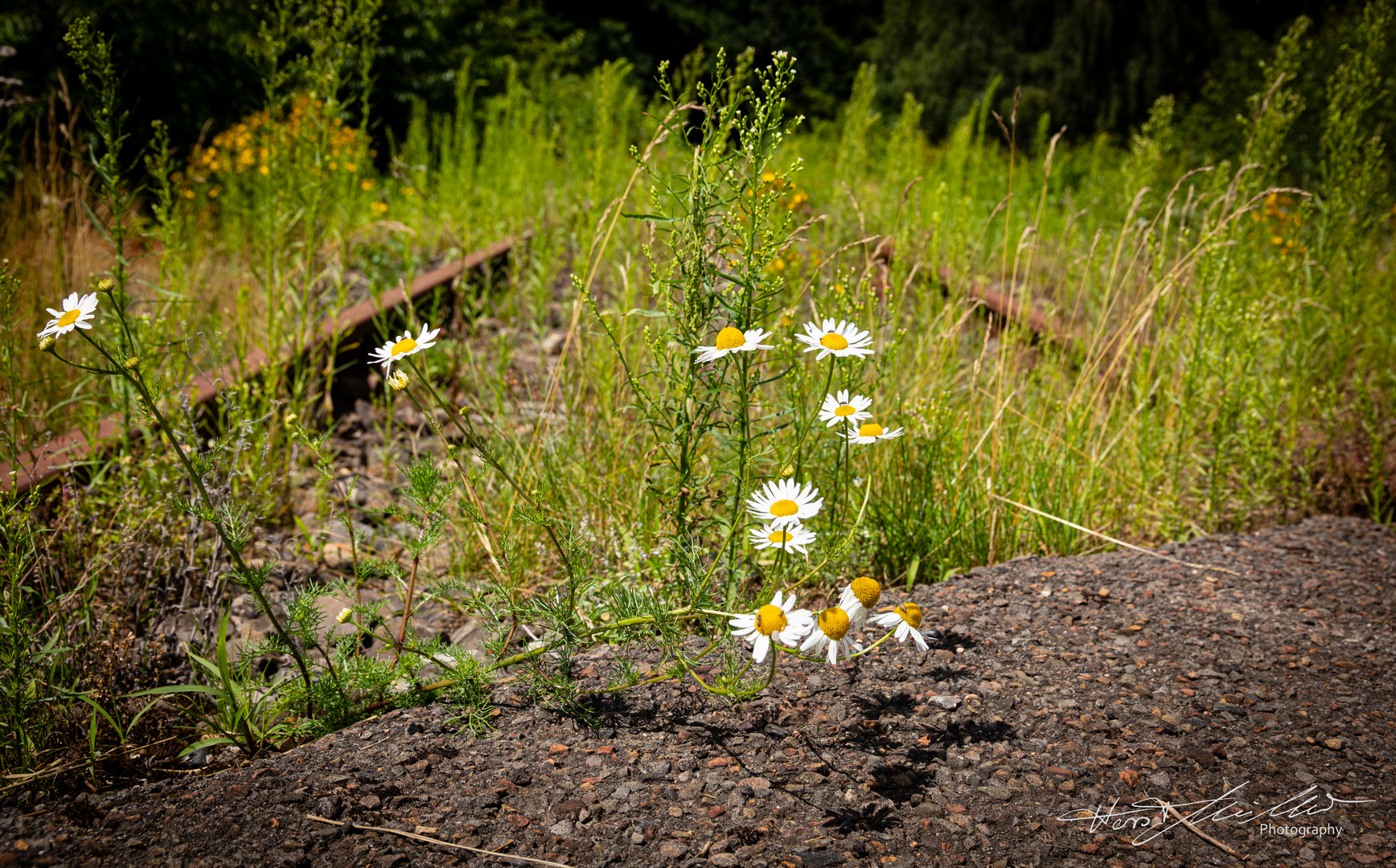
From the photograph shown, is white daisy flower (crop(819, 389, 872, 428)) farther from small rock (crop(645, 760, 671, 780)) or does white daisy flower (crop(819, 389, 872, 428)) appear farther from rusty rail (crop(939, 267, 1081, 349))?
rusty rail (crop(939, 267, 1081, 349))

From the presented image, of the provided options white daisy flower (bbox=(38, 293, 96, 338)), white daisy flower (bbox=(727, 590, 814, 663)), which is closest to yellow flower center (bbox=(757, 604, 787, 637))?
white daisy flower (bbox=(727, 590, 814, 663))

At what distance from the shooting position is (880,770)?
4.22ft

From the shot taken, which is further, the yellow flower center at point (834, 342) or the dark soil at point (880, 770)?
the yellow flower center at point (834, 342)

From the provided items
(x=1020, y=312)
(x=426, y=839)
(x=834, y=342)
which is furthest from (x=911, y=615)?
(x=1020, y=312)

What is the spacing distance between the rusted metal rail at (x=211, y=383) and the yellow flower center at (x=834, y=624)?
3.86ft

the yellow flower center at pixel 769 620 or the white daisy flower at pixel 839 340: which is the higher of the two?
the white daisy flower at pixel 839 340

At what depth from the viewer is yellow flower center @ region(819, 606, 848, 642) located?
120cm

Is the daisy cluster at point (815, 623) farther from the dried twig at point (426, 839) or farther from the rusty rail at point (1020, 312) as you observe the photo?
the rusty rail at point (1020, 312)

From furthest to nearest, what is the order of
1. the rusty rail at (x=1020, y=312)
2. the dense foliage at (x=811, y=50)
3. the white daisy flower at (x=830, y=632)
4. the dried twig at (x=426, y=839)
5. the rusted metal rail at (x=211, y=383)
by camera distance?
the dense foliage at (x=811, y=50) < the rusty rail at (x=1020, y=312) < the rusted metal rail at (x=211, y=383) < the white daisy flower at (x=830, y=632) < the dried twig at (x=426, y=839)

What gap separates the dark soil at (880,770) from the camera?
3.66 ft

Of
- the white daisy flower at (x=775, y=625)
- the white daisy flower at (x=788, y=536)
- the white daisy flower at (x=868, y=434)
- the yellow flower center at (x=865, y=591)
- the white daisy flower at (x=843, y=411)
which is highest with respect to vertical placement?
the white daisy flower at (x=843, y=411)

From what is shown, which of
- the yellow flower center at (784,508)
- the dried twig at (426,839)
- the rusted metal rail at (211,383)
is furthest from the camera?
the rusted metal rail at (211,383)

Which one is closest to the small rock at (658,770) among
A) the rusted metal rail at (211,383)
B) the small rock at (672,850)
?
the small rock at (672,850)

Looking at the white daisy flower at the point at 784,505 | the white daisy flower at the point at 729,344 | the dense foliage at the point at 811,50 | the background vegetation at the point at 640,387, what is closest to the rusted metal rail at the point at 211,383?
the background vegetation at the point at 640,387
